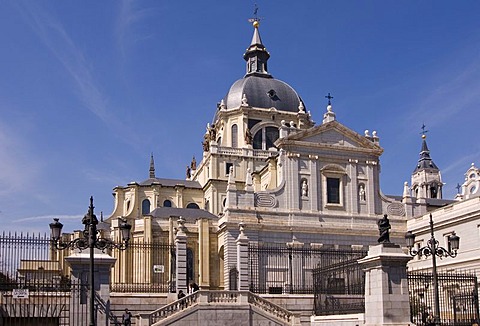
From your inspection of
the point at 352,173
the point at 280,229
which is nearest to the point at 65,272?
the point at 280,229

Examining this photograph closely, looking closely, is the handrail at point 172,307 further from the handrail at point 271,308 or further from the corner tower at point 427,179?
the corner tower at point 427,179

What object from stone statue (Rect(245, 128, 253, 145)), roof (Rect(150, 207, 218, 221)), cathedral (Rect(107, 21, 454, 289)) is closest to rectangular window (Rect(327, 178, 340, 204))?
cathedral (Rect(107, 21, 454, 289))

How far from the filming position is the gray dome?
68.7 m

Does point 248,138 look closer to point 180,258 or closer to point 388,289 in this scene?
point 180,258

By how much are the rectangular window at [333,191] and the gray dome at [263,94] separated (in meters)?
20.6

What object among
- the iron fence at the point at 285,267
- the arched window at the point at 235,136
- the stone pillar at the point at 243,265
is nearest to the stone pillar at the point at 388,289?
the iron fence at the point at 285,267

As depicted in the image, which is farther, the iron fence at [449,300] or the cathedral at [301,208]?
the cathedral at [301,208]

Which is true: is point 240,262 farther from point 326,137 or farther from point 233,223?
point 326,137

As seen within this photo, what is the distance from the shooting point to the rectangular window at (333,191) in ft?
163

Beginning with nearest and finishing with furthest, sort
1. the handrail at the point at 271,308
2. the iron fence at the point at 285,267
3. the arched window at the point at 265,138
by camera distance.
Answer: the handrail at the point at 271,308 < the iron fence at the point at 285,267 < the arched window at the point at 265,138

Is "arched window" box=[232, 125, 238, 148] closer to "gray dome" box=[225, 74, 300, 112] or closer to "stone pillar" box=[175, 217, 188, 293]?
"gray dome" box=[225, 74, 300, 112]

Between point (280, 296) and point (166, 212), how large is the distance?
24.7 meters

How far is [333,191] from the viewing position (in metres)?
49.8

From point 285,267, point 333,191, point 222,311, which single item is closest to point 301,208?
point 333,191
